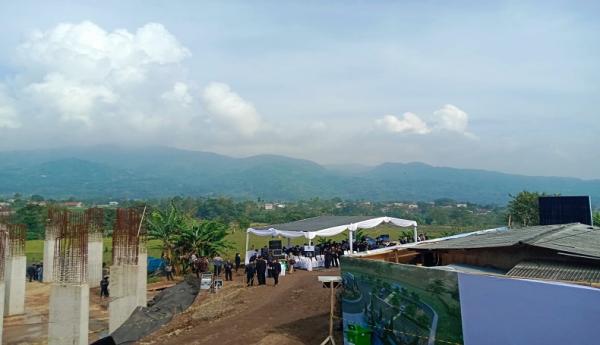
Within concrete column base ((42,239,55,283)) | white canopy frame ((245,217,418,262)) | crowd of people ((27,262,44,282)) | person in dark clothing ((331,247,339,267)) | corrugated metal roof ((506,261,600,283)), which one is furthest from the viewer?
crowd of people ((27,262,44,282))

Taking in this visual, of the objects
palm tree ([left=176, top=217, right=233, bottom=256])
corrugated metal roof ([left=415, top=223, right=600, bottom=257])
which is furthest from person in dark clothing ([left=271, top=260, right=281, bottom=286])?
corrugated metal roof ([left=415, top=223, right=600, bottom=257])

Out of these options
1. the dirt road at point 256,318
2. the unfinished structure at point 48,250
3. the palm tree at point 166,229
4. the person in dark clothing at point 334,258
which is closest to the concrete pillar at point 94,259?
the unfinished structure at point 48,250

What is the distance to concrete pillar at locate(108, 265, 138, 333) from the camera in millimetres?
18531

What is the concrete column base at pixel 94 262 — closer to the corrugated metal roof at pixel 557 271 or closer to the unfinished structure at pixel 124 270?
the unfinished structure at pixel 124 270

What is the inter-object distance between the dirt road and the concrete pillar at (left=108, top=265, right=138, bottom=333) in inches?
88.5

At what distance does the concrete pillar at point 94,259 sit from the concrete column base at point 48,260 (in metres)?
2.16

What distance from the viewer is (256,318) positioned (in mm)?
16297

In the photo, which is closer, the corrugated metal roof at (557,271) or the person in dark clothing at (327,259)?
the corrugated metal roof at (557,271)

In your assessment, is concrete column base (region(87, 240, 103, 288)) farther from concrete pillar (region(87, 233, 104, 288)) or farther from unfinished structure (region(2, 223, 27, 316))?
unfinished structure (region(2, 223, 27, 316))

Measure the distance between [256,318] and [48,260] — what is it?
18.1 m

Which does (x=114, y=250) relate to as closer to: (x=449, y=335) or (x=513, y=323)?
(x=449, y=335)

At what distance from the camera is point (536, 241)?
1044 centimetres

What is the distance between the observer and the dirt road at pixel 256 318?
46.2 ft

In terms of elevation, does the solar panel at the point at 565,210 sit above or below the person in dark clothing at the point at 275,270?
above
